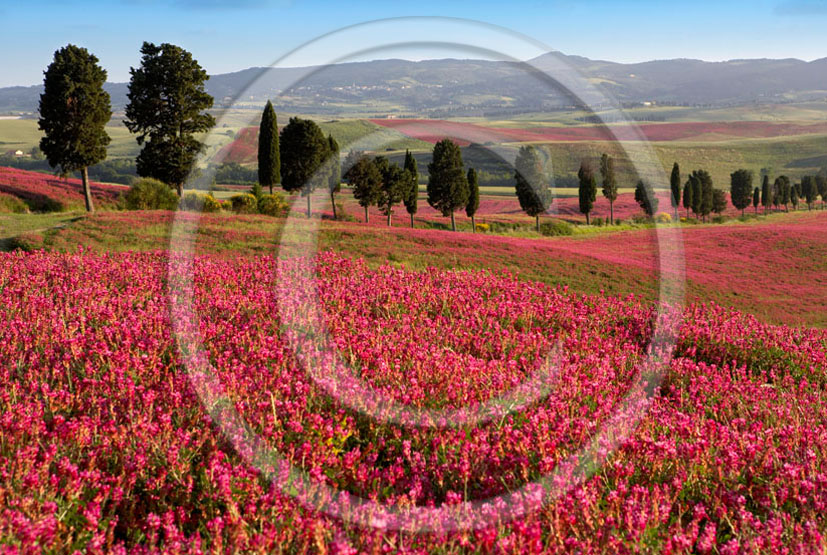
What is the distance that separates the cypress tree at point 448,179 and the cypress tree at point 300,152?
483 inches

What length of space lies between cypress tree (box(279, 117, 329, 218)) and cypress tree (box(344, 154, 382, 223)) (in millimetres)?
3977

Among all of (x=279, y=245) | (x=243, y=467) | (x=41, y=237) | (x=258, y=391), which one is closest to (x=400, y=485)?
(x=243, y=467)

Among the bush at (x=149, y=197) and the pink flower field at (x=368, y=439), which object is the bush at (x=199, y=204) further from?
the pink flower field at (x=368, y=439)

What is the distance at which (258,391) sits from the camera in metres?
5.58

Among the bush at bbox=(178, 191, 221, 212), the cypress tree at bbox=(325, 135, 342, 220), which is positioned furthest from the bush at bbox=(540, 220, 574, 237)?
the bush at bbox=(178, 191, 221, 212)

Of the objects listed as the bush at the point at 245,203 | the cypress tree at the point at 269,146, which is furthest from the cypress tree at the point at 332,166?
the bush at the point at 245,203

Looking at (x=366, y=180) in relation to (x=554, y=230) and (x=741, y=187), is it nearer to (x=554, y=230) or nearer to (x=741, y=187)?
(x=554, y=230)

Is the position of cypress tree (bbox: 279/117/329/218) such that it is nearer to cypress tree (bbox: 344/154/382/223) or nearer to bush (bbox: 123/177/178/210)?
cypress tree (bbox: 344/154/382/223)

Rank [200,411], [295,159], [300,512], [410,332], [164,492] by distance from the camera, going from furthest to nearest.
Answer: [295,159] → [410,332] → [200,411] → [164,492] → [300,512]

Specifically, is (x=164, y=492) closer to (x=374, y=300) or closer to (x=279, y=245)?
(x=374, y=300)

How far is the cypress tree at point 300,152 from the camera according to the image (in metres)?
56.2

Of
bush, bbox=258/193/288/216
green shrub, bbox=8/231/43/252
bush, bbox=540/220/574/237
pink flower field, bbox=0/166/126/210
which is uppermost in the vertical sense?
pink flower field, bbox=0/166/126/210

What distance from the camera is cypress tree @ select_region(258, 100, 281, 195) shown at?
57.5 meters

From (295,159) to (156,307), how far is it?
5031 centimetres
